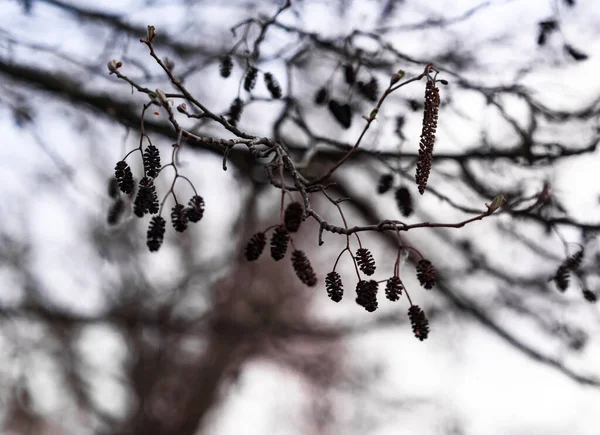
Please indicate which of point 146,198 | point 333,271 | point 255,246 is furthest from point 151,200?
point 333,271

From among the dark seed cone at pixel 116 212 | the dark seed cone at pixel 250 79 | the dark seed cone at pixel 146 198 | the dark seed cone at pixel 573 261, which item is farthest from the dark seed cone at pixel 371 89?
the dark seed cone at pixel 146 198

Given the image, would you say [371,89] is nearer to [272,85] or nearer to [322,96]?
[322,96]

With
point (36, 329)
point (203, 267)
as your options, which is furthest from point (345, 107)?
point (203, 267)

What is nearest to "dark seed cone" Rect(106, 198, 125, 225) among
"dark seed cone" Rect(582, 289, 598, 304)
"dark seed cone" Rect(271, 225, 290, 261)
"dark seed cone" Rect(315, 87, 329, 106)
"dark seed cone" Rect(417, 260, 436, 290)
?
"dark seed cone" Rect(315, 87, 329, 106)

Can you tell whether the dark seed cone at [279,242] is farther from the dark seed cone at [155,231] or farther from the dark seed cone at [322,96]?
the dark seed cone at [322,96]

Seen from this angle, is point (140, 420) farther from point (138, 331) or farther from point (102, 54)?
point (102, 54)

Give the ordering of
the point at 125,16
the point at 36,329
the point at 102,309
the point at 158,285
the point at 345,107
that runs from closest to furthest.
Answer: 1. the point at 345,107
2. the point at 125,16
3. the point at 36,329
4. the point at 102,309
5. the point at 158,285

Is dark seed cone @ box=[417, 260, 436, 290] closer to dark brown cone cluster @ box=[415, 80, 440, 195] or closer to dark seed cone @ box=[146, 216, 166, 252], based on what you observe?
dark brown cone cluster @ box=[415, 80, 440, 195]
